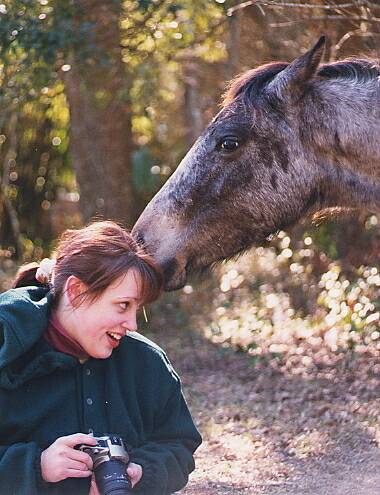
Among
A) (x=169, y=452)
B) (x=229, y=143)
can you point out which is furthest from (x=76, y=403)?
(x=229, y=143)

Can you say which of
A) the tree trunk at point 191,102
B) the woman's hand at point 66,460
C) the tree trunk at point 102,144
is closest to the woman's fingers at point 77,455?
the woman's hand at point 66,460

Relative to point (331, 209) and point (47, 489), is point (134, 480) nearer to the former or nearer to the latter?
point (47, 489)

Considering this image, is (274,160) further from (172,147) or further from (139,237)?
(172,147)

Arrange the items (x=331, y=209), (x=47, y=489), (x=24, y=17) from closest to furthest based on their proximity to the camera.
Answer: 1. (x=47, y=489)
2. (x=331, y=209)
3. (x=24, y=17)

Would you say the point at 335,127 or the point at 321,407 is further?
the point at 321,407

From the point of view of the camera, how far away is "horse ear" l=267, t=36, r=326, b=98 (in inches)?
163

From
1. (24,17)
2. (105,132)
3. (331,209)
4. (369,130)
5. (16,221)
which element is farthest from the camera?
(16,221)

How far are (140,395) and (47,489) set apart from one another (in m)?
0.45

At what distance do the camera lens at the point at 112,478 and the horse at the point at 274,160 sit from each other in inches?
61.3

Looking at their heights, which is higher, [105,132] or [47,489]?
[47,489]

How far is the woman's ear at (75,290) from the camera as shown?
9.75 feet

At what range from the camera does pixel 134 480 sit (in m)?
2.93

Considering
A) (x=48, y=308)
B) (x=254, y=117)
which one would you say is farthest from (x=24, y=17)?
(x=48, y=308)

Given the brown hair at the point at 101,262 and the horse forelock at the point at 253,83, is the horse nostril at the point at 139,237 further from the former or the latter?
the brown hair at the point at 101,262
